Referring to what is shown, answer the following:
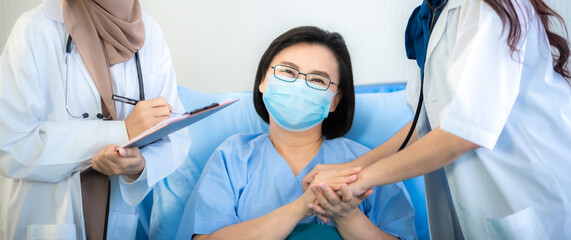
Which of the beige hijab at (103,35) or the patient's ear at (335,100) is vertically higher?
the beige hijab at (103,35)

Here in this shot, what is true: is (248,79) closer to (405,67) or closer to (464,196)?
(405,67)

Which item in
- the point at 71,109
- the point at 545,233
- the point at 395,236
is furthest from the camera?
the point at 395,236

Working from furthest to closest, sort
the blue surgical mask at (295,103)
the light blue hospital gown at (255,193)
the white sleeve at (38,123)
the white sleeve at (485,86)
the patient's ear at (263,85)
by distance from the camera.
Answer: the patient's ear at (263,85), the blue surgical mask at (295,103), the light blue hospital gown at (255,193), the white sleeve at (38,123), the white sleeve at (485,86)

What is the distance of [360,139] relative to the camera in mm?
1963

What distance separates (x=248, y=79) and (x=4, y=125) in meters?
1.34

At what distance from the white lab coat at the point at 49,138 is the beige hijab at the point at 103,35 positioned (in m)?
0.04

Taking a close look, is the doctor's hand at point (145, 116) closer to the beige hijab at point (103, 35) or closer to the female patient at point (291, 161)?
the beige hijab at point (103, 35)

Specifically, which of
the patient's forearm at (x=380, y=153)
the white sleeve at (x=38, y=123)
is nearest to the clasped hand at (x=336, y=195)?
the patient's forearm at (x=380, y=153)

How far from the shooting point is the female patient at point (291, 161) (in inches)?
56.0

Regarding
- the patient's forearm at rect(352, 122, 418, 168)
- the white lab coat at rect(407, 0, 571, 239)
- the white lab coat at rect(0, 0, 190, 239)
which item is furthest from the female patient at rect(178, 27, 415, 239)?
the white lab coat at rect(407, 0, 571, 239)

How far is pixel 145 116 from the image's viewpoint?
4.42ft

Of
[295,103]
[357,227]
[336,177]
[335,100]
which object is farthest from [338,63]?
[357,227]

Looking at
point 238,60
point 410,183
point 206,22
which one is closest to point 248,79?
point 238,60

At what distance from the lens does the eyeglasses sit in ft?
5.39
